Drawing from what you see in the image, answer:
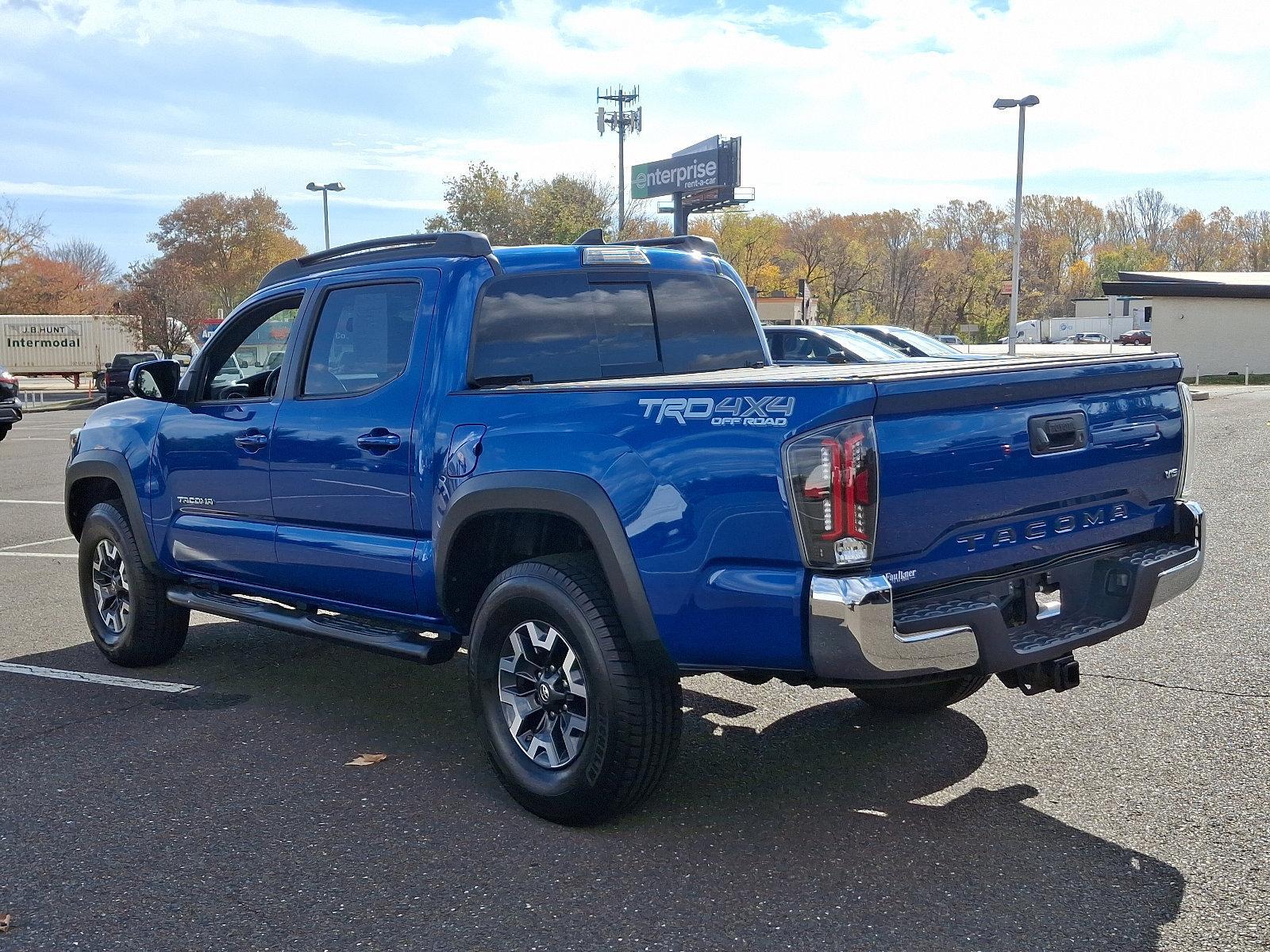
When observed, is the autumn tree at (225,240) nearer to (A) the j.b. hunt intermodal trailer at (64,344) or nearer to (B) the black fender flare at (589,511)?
(A) the j.b. hunt intermodal trailer at (64,344)

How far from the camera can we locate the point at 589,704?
4.04m

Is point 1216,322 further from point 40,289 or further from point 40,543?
point 40,289

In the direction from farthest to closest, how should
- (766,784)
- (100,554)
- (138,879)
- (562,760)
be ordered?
(100,554), (766,784), (562,760), (138,879)

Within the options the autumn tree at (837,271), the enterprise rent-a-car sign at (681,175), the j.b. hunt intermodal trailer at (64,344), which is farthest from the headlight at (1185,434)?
the autumn tree at (837,271)

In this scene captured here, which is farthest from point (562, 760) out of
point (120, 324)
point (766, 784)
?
point (120, 324)

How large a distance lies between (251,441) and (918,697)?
3125 mm

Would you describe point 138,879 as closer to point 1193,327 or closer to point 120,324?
point 120,324

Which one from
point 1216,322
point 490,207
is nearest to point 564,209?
point 490,207

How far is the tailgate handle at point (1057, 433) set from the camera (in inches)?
154

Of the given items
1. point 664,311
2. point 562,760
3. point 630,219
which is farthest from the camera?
point 630,219

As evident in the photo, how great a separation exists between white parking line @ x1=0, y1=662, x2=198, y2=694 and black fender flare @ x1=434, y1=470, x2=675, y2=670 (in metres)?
2.50

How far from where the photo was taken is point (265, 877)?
378 centimetres

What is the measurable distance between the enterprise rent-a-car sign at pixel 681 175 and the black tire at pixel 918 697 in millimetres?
63251

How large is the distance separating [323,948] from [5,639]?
4.61m
